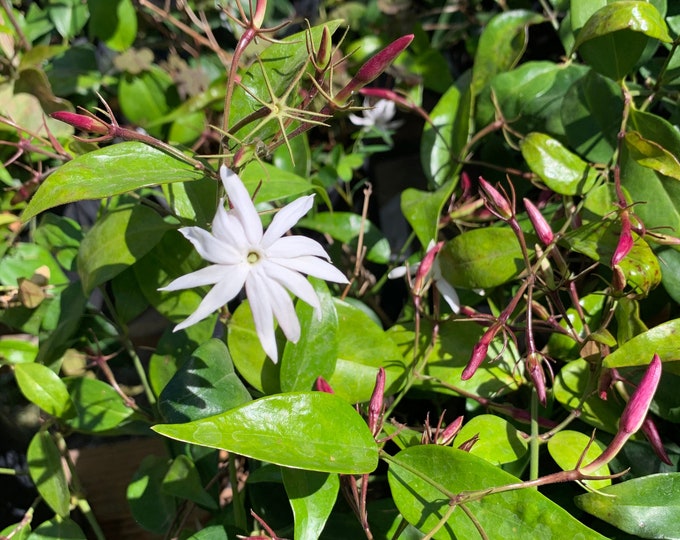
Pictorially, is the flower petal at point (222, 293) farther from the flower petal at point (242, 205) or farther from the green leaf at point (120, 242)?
the green leaf at point (120, 242)

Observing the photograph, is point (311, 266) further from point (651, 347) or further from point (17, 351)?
point (17, 351)

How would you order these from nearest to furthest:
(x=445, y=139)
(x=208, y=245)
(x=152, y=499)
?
(x=208, y=245) → (x=152, y=499) → (x=445, y=139)

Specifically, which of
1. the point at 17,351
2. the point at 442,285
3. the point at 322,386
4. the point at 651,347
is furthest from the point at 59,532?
the point at 651,347

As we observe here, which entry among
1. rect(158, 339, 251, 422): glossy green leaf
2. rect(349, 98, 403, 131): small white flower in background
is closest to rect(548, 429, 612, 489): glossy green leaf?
rect(158, 339, 251, 422): glossy green leaf

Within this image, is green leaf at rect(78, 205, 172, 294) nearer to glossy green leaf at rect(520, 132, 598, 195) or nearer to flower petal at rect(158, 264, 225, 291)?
flower petal at rect(158, 264, 225, 291)

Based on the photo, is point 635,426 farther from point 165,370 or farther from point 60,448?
point 60,448

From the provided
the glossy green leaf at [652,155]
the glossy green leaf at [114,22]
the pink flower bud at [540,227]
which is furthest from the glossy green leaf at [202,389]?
the glossy green leaf at [114,22]
